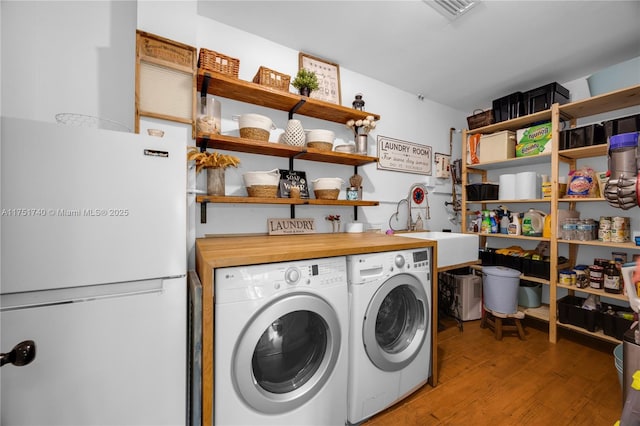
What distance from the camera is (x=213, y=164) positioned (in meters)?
1.64

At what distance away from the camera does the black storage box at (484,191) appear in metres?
2.97

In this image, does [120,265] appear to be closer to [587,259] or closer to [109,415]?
[109,415]

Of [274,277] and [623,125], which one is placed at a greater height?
[623,125]

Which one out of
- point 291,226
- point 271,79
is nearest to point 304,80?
point 271,79

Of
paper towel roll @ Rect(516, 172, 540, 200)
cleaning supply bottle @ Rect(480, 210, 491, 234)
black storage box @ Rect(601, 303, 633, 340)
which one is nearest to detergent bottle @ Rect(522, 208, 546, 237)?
paper towel roll @ Rect(516, 172, 540, 200)

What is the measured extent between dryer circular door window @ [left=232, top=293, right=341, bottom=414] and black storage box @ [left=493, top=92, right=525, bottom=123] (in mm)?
2793

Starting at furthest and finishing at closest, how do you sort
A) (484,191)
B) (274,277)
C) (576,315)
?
(484,191)
(576,315)
(274,277)

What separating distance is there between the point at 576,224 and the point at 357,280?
7.38 ft

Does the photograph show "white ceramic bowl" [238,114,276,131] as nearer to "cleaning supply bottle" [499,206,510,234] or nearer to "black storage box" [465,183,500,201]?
"black storage box" [465,183,500,201]

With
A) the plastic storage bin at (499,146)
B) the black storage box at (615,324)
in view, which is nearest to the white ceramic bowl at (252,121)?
the plastic storage bin at (499,146)

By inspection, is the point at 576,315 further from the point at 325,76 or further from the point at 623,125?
the point at 325,76

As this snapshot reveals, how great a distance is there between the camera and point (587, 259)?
2551 mm

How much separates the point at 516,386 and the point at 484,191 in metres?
1.95

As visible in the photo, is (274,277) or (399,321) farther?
(399,321)
